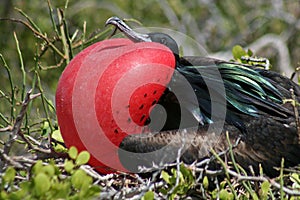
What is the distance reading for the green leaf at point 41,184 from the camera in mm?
1718

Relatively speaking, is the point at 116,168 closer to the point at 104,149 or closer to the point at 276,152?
the point at 104,149

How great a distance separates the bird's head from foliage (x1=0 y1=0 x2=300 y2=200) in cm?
32

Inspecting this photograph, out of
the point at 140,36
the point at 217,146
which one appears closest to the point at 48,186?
the point at 217,146

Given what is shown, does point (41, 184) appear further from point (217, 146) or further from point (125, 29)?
point (125, 29)

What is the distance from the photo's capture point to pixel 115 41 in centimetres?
253

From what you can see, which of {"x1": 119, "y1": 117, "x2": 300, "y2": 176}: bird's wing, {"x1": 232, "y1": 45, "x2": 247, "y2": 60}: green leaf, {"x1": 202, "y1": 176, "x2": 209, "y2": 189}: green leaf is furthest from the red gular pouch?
{"x1": 232, "y1": 45, "x2": 247, "y2": 60}: green leaf

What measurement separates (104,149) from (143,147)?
15 centimetres

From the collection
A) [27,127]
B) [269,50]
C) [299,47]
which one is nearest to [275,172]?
[27,127]

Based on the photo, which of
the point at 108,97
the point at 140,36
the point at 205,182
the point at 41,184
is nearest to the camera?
the point at 41,184

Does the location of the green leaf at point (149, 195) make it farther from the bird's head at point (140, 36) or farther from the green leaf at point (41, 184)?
the bird's head at point (140, 36)

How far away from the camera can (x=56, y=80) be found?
448cm

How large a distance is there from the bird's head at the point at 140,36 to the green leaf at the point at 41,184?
3.37ft

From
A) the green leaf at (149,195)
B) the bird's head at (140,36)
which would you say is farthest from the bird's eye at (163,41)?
the green leaf at (149,195)

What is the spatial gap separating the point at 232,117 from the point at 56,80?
2.13 m
